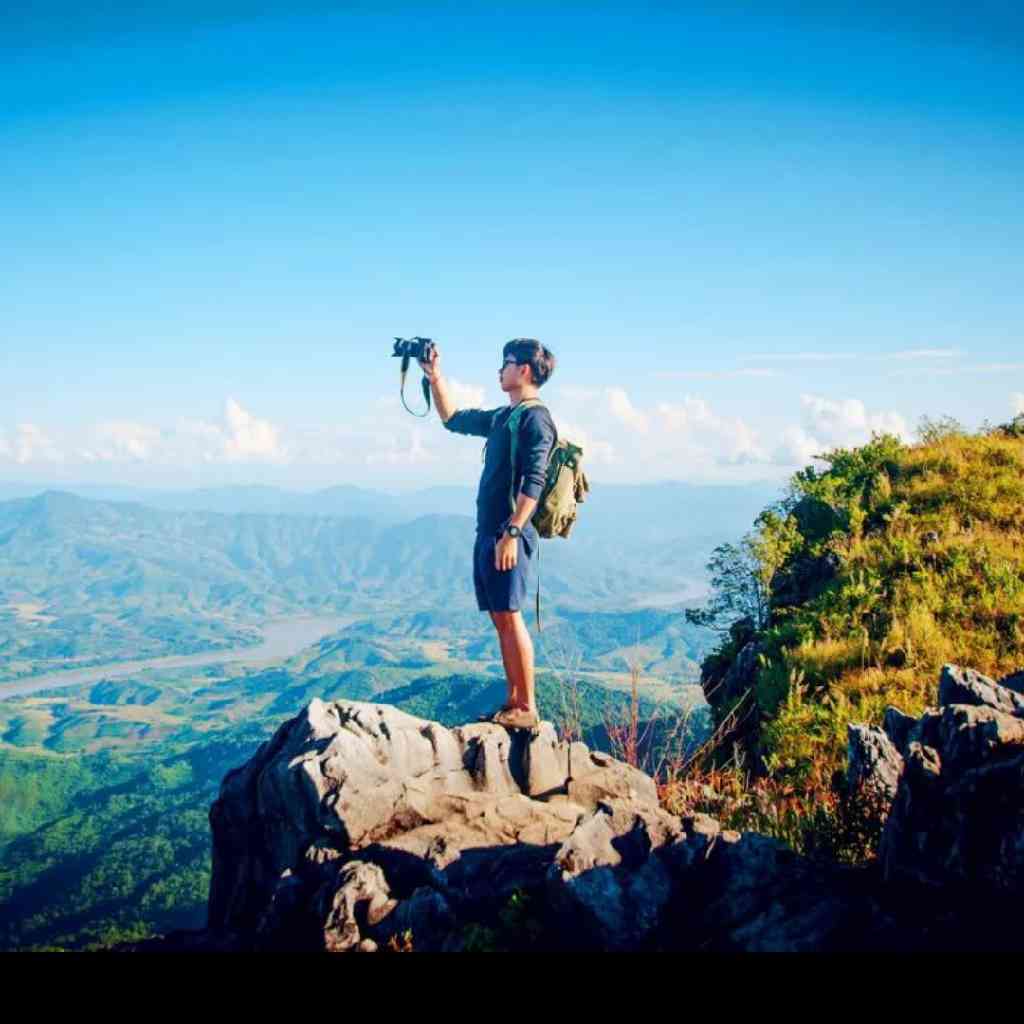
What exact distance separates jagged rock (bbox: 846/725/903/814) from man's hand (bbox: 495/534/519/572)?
315 centimetres

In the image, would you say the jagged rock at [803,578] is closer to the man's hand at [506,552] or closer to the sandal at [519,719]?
the sandal at [519,719]

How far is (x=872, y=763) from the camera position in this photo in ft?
17.7

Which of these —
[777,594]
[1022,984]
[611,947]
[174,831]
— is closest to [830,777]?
[611,947]

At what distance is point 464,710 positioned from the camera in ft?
455

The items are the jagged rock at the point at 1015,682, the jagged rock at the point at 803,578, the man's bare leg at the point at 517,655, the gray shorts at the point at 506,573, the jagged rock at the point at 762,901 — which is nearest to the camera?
the jagged rock at the point at 762,901

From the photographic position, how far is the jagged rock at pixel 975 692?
4.95 m

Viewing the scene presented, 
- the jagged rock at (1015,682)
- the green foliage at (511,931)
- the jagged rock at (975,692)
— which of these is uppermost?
the jagged rock at (975,692)

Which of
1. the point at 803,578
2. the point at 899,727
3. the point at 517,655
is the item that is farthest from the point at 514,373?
the point at 803,578

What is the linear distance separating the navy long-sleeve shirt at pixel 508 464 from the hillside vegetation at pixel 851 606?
340cm

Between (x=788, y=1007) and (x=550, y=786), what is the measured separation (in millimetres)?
4654

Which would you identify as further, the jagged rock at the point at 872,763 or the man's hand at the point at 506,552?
the man's hand at the point at 506,552

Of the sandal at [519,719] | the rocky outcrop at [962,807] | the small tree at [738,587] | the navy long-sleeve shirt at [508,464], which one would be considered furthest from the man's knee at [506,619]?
the small tree at [738,587]

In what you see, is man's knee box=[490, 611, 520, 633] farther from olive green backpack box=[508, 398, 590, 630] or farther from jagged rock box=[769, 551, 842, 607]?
jagged rock box=[769, 551, 842, 607]

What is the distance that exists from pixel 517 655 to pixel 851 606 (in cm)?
514
